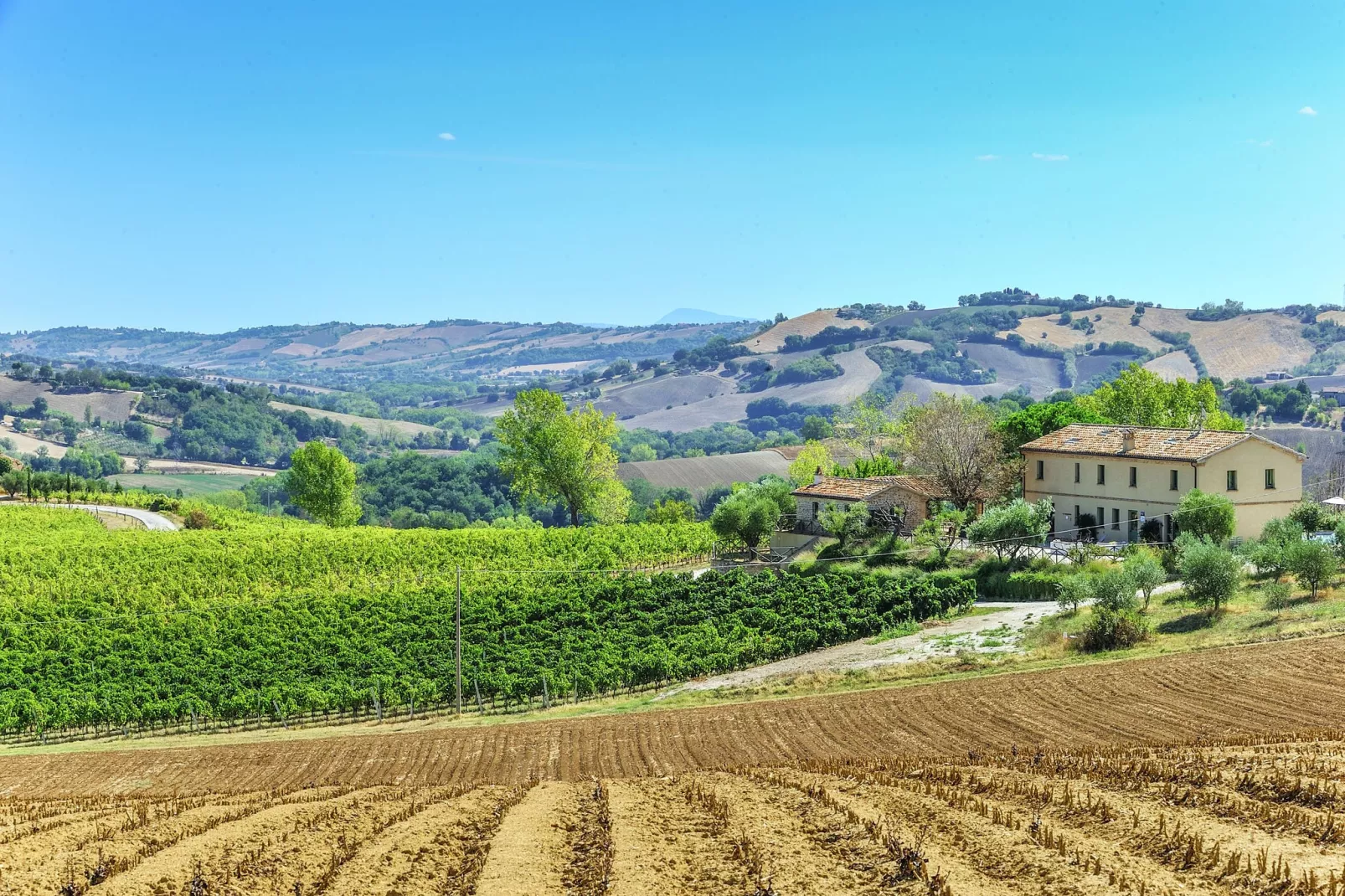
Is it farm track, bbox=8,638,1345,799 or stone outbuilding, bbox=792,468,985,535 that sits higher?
stone outbuilding, bbox=792,468,985,535

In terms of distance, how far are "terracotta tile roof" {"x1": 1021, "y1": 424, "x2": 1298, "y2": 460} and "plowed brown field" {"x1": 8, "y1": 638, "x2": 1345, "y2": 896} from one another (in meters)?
21.8

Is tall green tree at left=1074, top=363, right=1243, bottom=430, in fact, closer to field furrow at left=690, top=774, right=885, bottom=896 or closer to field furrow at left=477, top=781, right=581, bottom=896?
field furrow at left=690, top=774, right=885, bottom=896

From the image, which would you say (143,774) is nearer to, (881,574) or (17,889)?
(17,889)

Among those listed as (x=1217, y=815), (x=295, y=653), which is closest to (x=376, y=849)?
(x=1217, y=815)

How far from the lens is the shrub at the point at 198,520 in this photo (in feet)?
232

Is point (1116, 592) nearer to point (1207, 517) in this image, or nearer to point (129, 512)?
point (1207, 517)

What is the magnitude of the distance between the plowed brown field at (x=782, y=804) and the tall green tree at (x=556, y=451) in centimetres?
4673

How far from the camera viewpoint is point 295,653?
41312 millimetres

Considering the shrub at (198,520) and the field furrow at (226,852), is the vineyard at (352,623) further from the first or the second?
the field furrow at (226,852)

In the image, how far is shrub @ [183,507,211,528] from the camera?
Result: 2783 inches

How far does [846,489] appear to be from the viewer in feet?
195

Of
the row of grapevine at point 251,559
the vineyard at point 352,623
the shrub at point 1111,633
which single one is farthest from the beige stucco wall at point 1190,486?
the row of grapevine at point 251,559

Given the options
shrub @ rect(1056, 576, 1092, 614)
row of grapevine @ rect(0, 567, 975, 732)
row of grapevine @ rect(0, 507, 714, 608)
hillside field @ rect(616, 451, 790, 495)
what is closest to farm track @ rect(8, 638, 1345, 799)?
row of grapevine @ rect(0, 567, 975, 732)

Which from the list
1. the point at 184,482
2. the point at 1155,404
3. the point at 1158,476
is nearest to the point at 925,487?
the point at 1158,476
